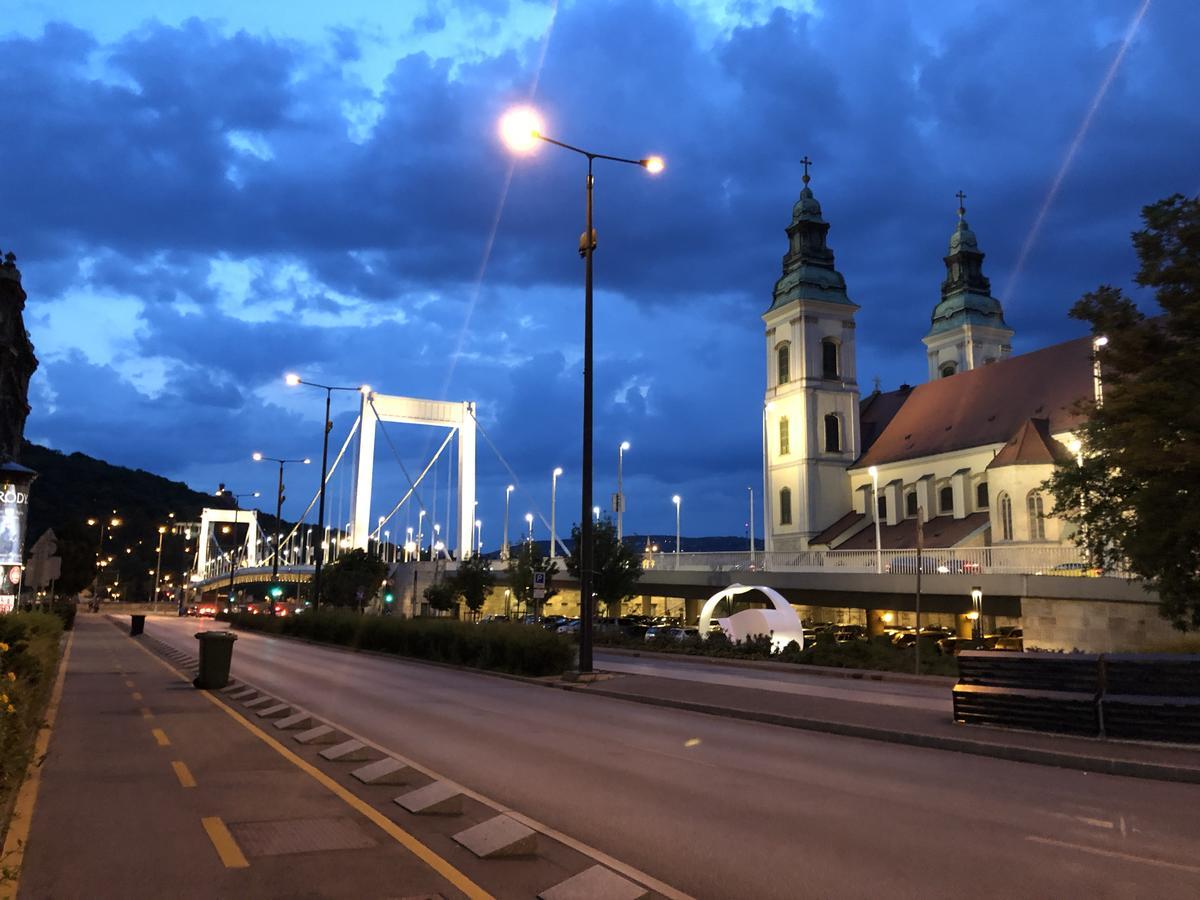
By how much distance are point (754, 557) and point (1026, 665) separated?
4080cm

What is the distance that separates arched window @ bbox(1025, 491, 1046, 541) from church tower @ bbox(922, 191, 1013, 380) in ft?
119

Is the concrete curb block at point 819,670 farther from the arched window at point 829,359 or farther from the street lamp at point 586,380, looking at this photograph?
the arched window at point 829,359

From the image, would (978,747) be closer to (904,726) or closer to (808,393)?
(904,726)

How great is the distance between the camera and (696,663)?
28.4 metres

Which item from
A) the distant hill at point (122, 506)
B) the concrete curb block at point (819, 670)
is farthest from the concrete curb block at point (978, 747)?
the distant hill at point (122, 506)

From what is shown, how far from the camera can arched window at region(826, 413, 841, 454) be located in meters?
75.1

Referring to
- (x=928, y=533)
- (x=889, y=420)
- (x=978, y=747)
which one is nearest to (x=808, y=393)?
(x=889, y=420)

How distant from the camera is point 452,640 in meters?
26.9

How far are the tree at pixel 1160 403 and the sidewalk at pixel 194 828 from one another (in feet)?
46.7

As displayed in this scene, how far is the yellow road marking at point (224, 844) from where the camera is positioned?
6.54 meters

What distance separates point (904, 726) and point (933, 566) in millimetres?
30898

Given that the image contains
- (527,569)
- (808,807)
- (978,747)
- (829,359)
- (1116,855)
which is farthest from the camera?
(829,359)

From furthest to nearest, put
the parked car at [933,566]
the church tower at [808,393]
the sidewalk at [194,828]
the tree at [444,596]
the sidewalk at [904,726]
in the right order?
the church tower at [808,393] < the tree at [444,596] < the parked car at [933,566] < the sidewalk at [904,726] < the sidewalk at [194,828]

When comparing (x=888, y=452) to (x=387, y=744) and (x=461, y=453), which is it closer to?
(x=461, y=453)
